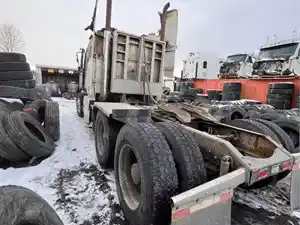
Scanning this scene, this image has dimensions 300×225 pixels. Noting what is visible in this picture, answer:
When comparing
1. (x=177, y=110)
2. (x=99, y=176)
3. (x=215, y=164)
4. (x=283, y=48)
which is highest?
(x=283, y=48)

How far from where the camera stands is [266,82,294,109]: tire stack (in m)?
8.82

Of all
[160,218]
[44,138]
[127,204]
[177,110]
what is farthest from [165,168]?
[44,138]

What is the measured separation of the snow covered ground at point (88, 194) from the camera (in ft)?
8.43

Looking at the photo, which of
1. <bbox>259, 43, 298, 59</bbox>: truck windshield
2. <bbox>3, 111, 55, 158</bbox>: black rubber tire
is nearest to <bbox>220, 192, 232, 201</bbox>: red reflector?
<bbox>3, 111, 55, 158</bbox>: black rubber tire

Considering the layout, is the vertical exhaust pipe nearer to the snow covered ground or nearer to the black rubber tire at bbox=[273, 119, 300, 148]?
the snow covered ground

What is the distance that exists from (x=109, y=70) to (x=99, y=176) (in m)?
2.58

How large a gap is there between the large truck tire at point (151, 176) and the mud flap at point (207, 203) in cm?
32

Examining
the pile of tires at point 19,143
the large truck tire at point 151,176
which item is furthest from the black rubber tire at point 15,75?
the large truck tire at point 151,176

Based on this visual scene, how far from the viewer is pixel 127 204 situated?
247 cm

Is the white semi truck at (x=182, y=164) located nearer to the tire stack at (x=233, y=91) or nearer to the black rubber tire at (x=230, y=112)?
the black rubber tire at (x=230, y=112)

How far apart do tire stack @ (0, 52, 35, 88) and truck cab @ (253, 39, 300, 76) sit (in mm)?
10627

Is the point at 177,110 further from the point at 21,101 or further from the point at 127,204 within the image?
the point at 21,101

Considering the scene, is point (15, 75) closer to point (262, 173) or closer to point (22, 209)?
point (22, 209)

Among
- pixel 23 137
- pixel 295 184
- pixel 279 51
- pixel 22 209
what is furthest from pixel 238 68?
pixel 22 209
